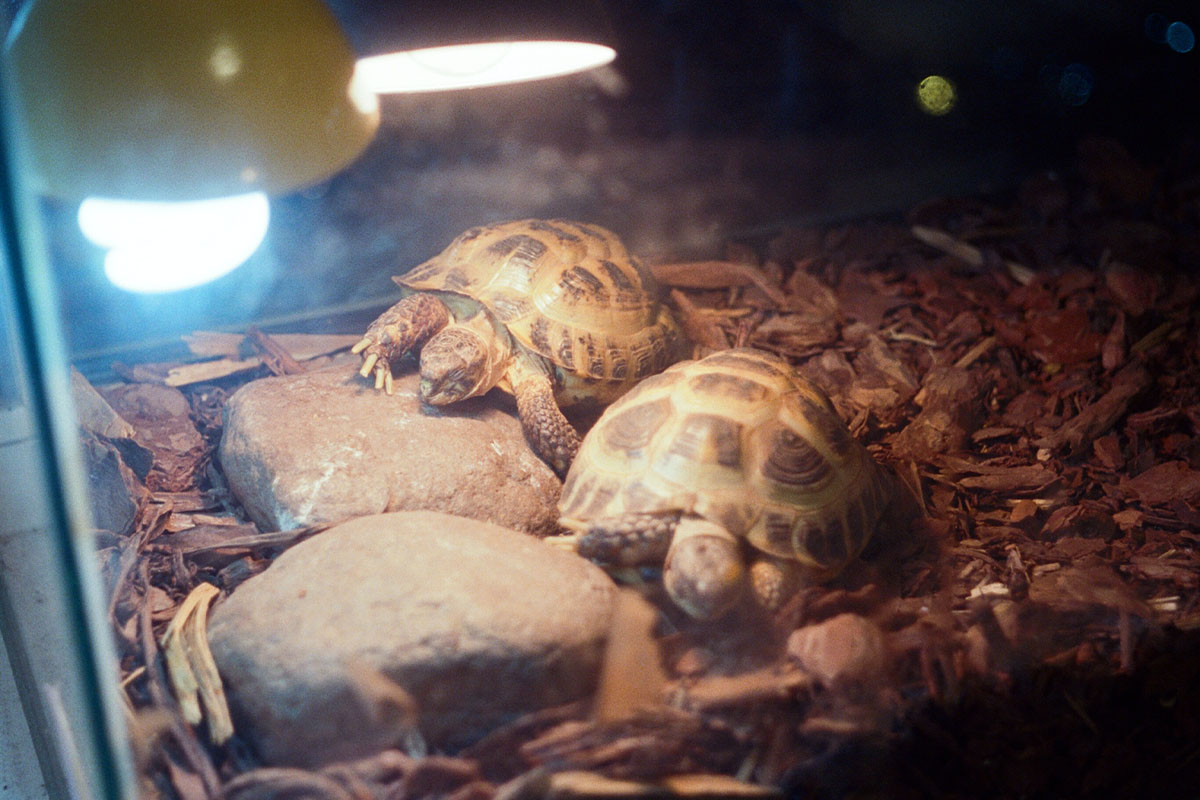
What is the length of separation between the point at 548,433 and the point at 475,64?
4.13 ft

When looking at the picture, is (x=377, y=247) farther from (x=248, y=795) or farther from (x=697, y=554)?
(x=248, y=795)

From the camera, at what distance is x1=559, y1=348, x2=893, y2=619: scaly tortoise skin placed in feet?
6.89

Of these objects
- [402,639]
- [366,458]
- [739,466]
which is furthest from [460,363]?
[402,639]

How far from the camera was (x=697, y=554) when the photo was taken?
2.02 meters

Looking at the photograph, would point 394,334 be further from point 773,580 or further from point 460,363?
point 773,580

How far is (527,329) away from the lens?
9.75 ft

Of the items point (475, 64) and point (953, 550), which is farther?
point (953, 550)

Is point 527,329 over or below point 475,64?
below

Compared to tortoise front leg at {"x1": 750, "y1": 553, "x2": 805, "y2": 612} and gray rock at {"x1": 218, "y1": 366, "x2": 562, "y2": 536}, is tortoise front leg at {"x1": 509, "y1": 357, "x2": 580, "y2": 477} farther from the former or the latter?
tortoise front leg at {"x1": 750, "y1": 553, "x2": 805, "y2": 612}

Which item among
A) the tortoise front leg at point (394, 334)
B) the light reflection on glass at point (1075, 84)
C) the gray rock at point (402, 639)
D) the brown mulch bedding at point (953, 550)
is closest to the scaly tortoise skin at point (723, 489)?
the brown mulch bedding at point (953, 550)

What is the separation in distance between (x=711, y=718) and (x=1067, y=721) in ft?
2.83

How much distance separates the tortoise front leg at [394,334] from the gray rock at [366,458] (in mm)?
93

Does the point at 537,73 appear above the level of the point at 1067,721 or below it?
above

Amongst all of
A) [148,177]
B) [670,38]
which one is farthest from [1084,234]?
[148,177]
